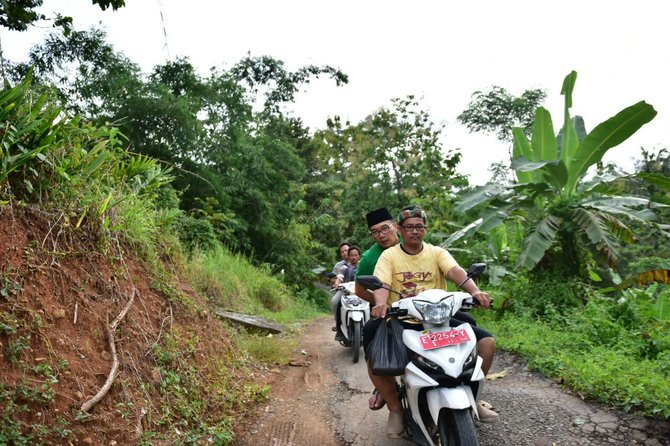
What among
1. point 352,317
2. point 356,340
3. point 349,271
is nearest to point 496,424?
point 356,340

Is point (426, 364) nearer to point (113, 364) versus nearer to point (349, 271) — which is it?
point (113, 364)

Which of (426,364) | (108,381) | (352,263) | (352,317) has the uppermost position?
(352,263)

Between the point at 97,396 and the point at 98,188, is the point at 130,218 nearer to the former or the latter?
the point at 98,188

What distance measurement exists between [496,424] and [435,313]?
1.70 meters

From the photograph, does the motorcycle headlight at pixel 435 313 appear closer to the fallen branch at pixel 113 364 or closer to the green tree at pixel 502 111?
the fallen branch at pixel 113 364

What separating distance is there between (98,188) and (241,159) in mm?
10805

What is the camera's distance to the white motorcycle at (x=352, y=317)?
739 centimetres

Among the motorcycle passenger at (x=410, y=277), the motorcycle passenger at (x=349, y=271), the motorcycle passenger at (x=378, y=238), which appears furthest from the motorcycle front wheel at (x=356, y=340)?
the motorcycle passenger at (x=410, y=277)

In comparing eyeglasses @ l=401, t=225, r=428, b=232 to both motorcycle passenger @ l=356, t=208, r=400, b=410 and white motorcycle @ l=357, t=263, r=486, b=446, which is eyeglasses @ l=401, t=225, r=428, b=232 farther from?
motorcycle passenger @ l=356, t=208, r=400, b=410

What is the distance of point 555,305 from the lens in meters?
8.06

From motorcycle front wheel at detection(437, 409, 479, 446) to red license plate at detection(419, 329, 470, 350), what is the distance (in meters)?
0.41

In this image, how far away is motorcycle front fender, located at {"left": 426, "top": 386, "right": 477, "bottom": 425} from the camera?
3.16m

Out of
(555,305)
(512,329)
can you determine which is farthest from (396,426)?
(555,305)

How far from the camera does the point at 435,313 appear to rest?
11.2ft
